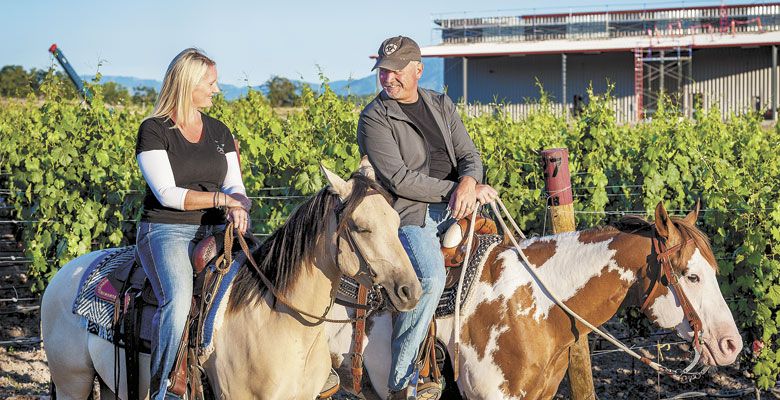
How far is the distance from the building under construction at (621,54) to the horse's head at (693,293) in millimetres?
35268

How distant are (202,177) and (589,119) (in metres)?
5.11

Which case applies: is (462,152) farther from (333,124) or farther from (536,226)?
(333,124)

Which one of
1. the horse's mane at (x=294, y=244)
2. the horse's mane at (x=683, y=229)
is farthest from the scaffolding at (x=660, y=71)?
the horse's mane at (x=294, y=244)

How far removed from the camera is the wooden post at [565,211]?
20.5 ft

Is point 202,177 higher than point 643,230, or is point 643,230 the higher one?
point 202,177

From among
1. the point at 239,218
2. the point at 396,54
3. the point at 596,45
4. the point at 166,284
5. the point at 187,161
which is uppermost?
the point at 596,45

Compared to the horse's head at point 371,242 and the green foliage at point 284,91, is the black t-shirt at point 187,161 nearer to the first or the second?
the horse's head at point 371,242

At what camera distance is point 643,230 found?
4.96m

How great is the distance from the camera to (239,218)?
4328 mm

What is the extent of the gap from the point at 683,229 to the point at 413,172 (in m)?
1.46

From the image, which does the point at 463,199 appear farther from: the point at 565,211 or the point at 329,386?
the point at 565,211

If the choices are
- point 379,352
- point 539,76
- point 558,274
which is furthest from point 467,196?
point 539,76

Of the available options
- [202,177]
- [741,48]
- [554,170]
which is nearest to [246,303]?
[202,177]

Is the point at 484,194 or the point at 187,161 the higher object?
the point at 187,161
